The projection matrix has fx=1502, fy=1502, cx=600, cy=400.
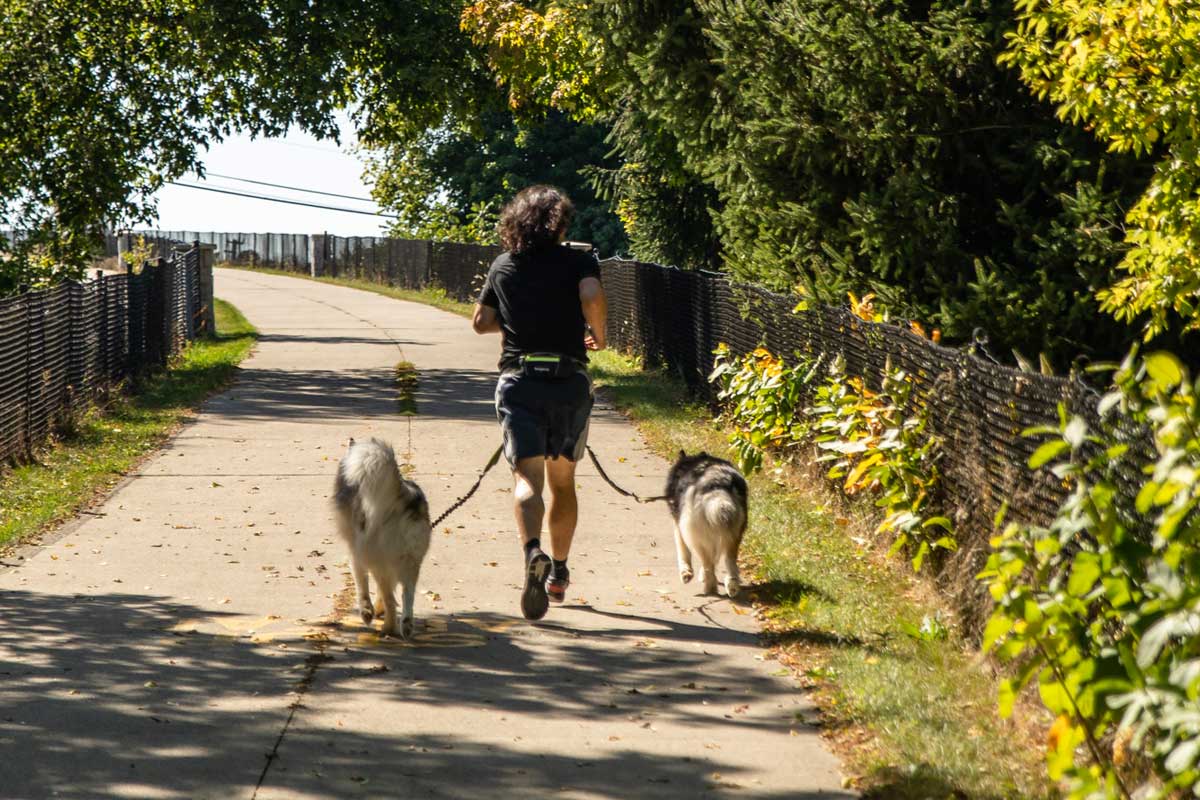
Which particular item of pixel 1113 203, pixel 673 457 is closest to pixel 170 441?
pixel 673 457

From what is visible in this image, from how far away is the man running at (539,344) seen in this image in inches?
288

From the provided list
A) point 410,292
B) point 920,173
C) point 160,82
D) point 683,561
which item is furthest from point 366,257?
point 683,561

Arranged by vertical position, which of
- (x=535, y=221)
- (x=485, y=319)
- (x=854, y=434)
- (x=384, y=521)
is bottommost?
(x=384, y=521)

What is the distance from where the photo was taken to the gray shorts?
7367mm

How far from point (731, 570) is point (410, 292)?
3893 cm

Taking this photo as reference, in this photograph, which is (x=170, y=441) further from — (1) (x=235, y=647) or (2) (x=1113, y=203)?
(2) (x=1113, y=203)

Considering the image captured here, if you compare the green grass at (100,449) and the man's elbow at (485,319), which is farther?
the green grass at (100,449)

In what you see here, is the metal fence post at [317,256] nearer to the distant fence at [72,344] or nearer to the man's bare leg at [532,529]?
the distant fence at [72,344]

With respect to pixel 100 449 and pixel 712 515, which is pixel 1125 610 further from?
pixel 100 449

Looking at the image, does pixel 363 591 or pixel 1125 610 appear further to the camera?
pixel 363 591

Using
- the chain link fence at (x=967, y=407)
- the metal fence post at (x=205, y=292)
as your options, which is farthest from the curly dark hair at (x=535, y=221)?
the metal fence post at (x=205, y=292)

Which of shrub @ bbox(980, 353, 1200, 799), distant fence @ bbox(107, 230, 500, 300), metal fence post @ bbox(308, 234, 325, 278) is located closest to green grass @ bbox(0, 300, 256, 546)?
shrub @ bbox(980, 353, 1200, 799)

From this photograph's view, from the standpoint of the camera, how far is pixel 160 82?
21828mm

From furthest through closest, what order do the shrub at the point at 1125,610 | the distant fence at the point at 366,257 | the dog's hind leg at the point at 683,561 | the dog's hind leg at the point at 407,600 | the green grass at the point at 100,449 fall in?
1. the distant fence at the point at 366,257
2. the green grass at the point at 100,449
3. the dog's hind leg at the point at 683,561
4. the dog's hind leg at the point at 407,600
5. the shrub at the point at 1125,610
